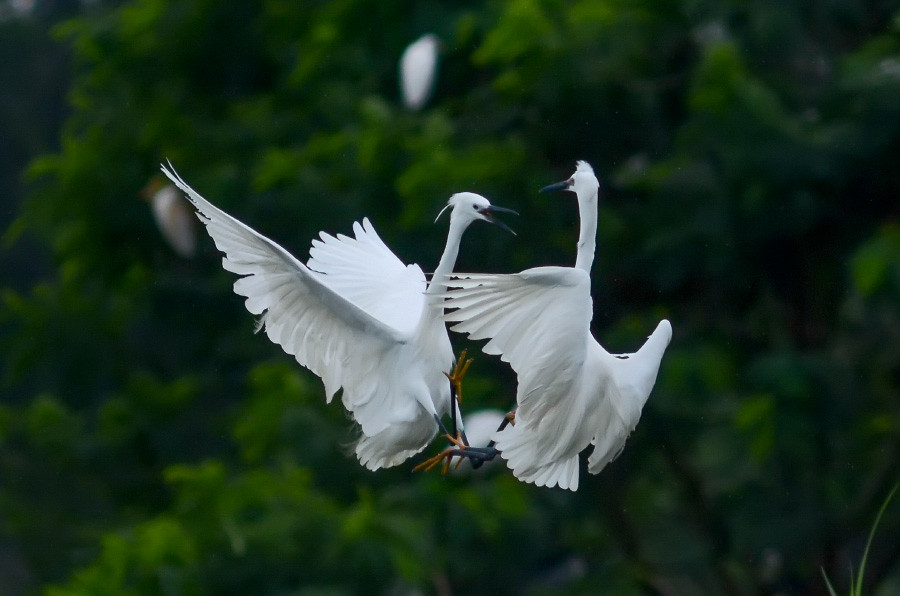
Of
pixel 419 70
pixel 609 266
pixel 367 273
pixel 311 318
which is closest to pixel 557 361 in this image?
pixel 311 318

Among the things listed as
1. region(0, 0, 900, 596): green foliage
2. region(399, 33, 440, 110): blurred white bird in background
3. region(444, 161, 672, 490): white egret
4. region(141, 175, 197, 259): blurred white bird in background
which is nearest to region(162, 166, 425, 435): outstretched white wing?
region(444, 161, 672, 490): white egret

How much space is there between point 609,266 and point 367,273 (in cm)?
247

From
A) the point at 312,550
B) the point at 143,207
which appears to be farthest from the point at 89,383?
the point at 312,550

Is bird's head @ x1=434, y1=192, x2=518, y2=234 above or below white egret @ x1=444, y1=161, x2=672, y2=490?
above

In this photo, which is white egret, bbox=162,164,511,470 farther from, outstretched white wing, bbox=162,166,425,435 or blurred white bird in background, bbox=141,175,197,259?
blurred white bird in background, bbox=141,175,197,259

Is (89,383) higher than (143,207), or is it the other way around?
(143,207)

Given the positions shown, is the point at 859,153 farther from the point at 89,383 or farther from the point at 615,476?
the point at 89,383

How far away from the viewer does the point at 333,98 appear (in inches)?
292

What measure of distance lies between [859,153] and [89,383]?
15.4ft

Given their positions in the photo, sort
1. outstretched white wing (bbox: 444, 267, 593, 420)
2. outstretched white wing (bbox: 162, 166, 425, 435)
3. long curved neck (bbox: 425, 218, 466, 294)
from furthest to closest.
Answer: long curved neck (bbox: 425, 218, 466, 294), outstretched white wing (bbox: 162, 166, 425, 435), outstretched white wing (bbox: 444, 267, 593, 420)

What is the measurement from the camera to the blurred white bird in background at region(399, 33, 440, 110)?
6895mm

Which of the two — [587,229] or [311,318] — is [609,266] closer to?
[587,229]

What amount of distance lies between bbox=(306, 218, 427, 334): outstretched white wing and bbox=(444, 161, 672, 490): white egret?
22.1 inches

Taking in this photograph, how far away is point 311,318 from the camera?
12.9 feet
